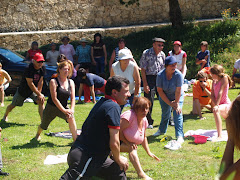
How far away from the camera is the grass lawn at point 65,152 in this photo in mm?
6133

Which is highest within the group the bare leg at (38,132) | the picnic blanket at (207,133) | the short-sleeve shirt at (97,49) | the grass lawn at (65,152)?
the short-sleeve shirt at (97,49)

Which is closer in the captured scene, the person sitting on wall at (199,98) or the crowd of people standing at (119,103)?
the crowd of people standing at (119,103)

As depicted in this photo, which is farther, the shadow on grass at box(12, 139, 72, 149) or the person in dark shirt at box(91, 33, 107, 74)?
the person in dark shirt at box(91, 33, 107, 74)

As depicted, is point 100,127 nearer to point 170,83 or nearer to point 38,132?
point 170,83

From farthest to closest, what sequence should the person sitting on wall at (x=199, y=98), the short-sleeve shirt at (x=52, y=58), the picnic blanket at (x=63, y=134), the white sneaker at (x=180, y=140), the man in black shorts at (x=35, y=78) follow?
the short-sleeve shirt at (x=52, y=58) → the person sitting on wall at (x=199, y=98) → the man in black shorts at (x=35, y=78) → the picnic blanket at (x=63, y=134) → the white sneaker at (x=180, y=140)

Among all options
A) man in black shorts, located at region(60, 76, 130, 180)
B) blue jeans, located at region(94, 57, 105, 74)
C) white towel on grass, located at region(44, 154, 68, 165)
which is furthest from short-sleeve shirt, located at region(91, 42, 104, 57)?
man in black shorts, located at region(60, 76, 130, 180)

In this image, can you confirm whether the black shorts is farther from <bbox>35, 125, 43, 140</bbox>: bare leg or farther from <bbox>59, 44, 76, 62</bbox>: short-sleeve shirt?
<bbox>59, 44, 76, 62</bbox>: short-sleeve shirt

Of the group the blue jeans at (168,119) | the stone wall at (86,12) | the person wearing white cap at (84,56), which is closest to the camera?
Result: the blue jeans at (168,119)

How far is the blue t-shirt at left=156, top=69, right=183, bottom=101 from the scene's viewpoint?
7.83 metres

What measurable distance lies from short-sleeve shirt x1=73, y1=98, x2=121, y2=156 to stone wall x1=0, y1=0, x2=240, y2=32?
18586mm

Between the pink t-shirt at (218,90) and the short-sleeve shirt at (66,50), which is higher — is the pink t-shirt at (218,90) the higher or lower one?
the lower one

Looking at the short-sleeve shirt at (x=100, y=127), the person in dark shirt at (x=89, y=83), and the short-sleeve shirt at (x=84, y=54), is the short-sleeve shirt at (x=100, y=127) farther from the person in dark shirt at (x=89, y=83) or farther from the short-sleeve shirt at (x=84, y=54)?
the short-sleeve shirt at (x=84, y=54)

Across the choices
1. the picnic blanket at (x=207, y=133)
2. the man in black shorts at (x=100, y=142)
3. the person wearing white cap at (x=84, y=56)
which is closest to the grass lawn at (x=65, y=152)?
the picnic blanket at (x=207, y=133)


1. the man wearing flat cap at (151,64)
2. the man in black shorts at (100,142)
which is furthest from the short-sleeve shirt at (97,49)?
the man in black shorts at (100,142)
